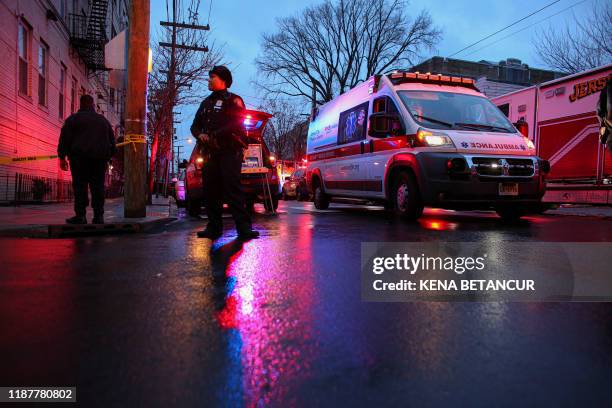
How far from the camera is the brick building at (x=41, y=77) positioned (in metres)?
11.9

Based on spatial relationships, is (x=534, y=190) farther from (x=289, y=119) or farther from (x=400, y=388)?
(x=289, y=119)

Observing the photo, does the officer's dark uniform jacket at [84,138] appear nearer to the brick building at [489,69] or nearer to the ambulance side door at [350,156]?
the ambulance side door at [350,156]

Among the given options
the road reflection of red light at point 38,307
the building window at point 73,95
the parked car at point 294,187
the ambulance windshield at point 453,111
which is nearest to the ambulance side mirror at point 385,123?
the ambulance windshield at point 453,111

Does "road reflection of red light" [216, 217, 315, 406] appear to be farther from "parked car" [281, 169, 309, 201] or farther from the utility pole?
"parked car" [281, 169, 309, 201]

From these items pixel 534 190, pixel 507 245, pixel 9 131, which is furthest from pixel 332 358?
pixel 9 131

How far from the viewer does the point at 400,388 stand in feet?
5.22

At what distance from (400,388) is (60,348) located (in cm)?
135

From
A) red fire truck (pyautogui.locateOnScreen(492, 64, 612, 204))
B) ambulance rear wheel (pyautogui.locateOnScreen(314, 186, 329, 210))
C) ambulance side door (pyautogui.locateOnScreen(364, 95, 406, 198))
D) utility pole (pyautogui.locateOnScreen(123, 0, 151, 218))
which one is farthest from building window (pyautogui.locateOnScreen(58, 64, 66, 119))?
red fire truck (pyautogui.locateOnScreen(492, 64, 612, 204))

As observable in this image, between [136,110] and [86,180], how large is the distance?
146 cm

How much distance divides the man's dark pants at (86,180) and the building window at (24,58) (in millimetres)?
8257

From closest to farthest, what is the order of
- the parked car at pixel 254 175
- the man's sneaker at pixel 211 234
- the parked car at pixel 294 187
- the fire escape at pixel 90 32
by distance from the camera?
1. the man's sneaker at pixel 211 234
2. the parked car at pixel 254 175
3. the fire escape at pixel 90 32
4. the parked car at pixel 294 187

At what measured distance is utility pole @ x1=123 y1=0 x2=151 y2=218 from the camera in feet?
24.3

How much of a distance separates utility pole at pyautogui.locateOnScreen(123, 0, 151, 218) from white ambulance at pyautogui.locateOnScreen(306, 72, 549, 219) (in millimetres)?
3809

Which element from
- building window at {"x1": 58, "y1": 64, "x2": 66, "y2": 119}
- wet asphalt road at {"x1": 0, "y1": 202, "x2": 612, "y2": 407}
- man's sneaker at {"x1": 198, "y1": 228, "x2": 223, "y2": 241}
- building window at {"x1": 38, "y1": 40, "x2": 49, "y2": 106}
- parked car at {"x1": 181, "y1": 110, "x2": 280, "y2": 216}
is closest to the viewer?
wet asphalt road at {"x1": 0, "y1": 202, "x2": 612, "y2": 407}
